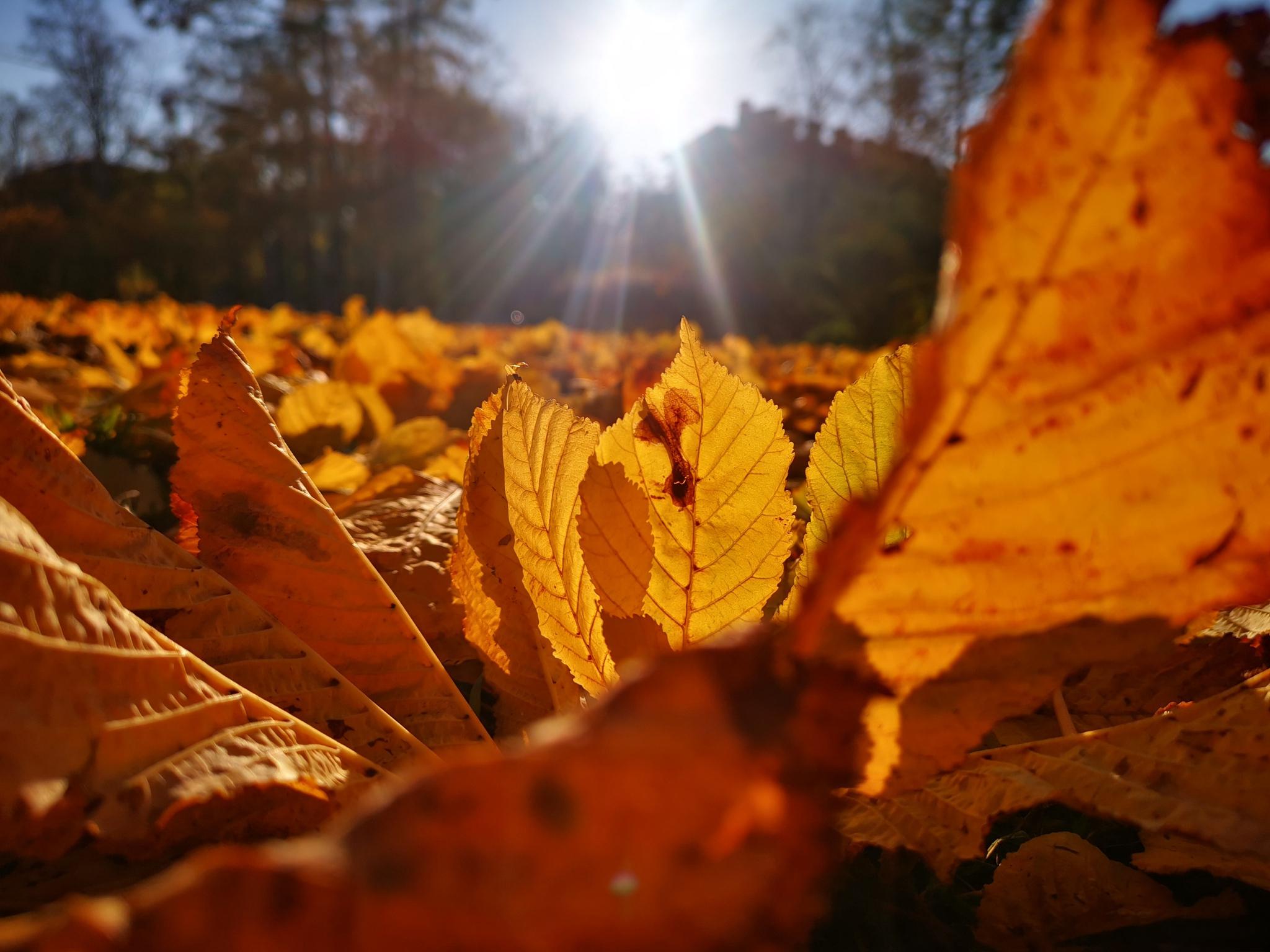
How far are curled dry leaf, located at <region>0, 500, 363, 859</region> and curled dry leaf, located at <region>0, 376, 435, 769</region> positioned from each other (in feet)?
0.30

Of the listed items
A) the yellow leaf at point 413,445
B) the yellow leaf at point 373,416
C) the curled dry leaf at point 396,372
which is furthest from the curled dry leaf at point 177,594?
the curled dry leaf at point 396,372

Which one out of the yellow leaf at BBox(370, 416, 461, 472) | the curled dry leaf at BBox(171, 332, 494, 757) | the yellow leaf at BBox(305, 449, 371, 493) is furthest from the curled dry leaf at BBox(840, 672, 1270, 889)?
the yellow leaf at BBox(370, 416, 461, 472)

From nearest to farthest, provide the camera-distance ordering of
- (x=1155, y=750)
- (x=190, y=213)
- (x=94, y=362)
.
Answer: (x=1155, y=750) < (x=94, y=362) < (x=190, y=213)

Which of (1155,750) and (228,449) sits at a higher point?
(228,449)

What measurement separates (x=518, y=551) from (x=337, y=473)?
0.79m

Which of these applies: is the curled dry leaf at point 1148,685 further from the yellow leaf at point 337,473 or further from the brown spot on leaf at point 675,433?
the yellow leaf at point 337,473

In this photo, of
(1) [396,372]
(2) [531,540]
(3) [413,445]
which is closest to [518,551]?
(2) [531,540]

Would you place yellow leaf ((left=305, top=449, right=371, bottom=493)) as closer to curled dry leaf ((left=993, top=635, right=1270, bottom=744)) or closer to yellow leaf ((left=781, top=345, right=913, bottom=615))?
yellow leaf ((left=781, top=345, right=913, bottom=615))

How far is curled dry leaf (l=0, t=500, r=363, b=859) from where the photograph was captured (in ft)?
1.25

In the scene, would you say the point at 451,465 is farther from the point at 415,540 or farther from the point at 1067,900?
the point at 1067,900

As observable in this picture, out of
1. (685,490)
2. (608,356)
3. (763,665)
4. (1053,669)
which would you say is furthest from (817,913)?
(608,356)

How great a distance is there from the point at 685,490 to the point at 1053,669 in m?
0.31

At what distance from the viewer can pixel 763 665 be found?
307 mm

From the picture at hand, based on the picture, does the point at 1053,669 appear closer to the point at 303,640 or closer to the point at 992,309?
the point at 992,309
